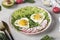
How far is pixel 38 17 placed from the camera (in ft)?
4.75

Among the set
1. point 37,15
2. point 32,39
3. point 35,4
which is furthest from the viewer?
point 35,4

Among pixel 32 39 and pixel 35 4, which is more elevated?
pixel 35 4

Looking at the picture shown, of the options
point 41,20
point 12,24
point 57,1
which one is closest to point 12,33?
point 12,24

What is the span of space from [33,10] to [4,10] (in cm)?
19

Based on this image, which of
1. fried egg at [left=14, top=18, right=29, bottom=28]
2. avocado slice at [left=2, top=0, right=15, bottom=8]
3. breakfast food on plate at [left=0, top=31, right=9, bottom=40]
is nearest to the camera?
breakfast food on plate at [left=0, top=31, right=9, bottom=40]

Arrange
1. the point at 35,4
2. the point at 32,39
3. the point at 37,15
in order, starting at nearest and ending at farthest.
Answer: the point at 32,39
the point at 37,15
the point at 35,4

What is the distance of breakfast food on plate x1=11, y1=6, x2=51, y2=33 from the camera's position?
1382 millimetres

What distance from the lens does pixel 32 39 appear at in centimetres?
136

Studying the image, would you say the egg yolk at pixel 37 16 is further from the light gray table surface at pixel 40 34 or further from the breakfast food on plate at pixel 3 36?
the breakfast food on plate at pixel 3 36

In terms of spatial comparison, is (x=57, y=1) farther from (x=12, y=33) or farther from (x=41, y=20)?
(x=12, y=33)

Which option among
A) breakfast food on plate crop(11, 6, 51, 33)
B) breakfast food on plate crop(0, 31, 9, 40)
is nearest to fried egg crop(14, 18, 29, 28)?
breakfast food on plate crop(11, 6, 51, 33)

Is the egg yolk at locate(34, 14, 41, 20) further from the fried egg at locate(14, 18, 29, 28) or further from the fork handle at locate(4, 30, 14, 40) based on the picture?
the fork handle at locate(4, 30, 14, 40)

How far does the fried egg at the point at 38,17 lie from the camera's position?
4.69 feet

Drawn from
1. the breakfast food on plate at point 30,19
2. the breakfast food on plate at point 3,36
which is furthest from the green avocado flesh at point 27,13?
the breakfast food on plate at point 3,36
